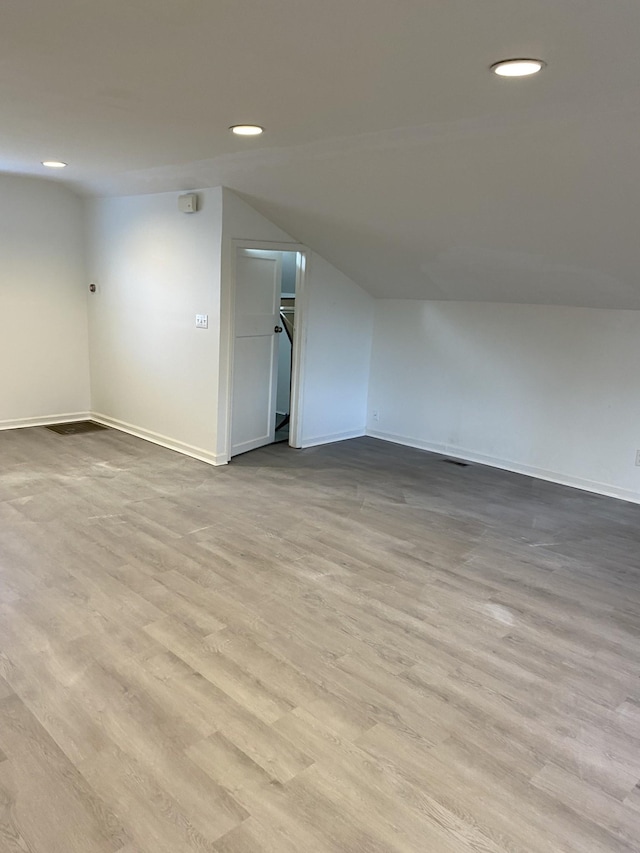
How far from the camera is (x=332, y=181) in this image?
153 inches

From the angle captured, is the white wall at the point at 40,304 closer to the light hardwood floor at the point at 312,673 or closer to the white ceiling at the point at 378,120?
the white ceiling at the point at 378,120

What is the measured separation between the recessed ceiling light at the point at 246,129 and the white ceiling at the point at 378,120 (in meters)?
0.07

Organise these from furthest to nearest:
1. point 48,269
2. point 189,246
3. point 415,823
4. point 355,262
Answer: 1. point 48,269
2. point 355,262
3. point 189,246
4. point 415,823

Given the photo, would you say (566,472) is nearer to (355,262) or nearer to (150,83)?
(355,262)

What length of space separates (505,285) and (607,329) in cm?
82

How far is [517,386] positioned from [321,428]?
1.83 m

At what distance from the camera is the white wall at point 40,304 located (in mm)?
5641

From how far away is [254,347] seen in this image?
17.4 ft

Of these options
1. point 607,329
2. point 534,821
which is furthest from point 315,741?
point 607,329

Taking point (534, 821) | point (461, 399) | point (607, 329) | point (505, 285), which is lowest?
point (534, 821)

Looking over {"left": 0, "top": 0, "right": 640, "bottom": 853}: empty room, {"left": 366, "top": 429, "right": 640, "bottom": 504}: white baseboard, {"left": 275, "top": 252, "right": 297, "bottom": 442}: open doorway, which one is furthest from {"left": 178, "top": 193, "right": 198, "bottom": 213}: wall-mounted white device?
{"left": 366, "top": 429, "right": 640, "bottom": 504}: white baseboard

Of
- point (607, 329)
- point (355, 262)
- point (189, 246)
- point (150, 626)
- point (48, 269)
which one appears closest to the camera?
point (150, 626)

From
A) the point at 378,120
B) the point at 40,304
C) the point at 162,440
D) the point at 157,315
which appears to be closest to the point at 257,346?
the point at 157,315

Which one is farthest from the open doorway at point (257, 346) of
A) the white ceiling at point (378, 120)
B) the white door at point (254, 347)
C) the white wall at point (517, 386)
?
the white wall at point (517, 386)
